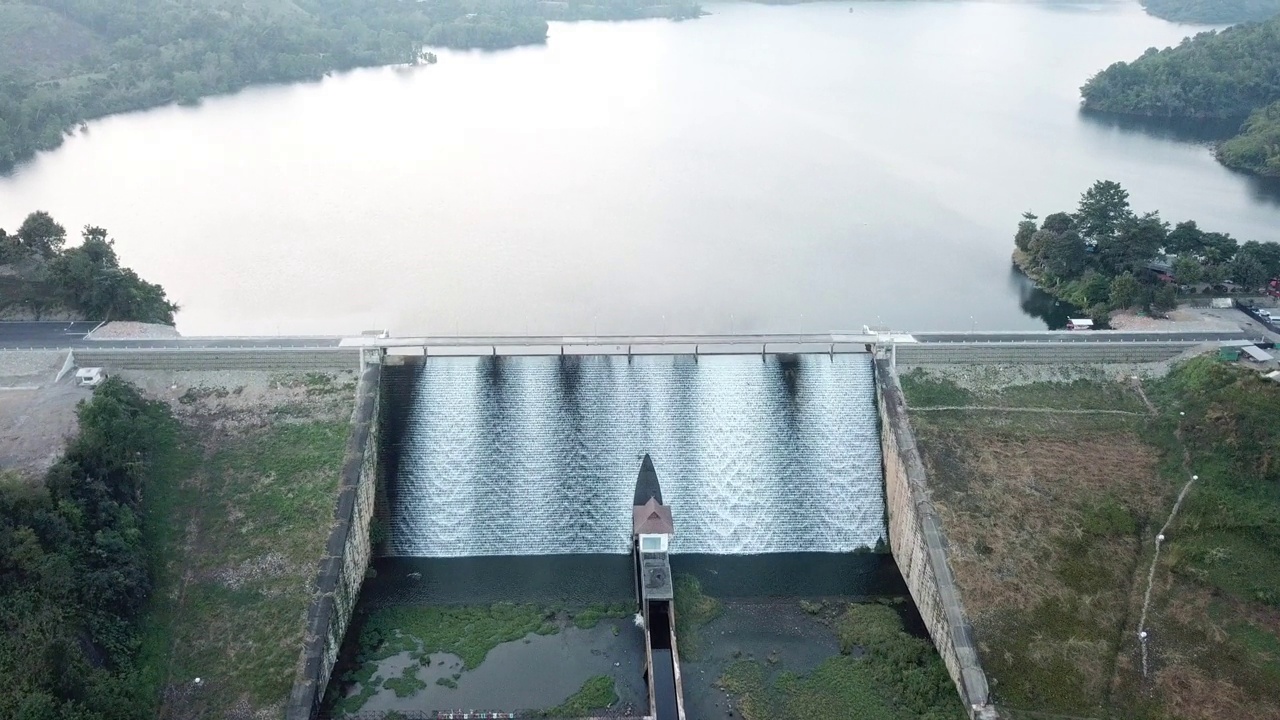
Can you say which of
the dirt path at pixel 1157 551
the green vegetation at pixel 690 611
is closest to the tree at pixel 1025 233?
the dirt path at pixel 1157 551

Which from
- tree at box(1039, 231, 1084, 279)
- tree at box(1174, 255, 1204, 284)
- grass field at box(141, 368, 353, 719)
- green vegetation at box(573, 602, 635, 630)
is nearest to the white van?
grass field at box(141, 368, 353, 719)

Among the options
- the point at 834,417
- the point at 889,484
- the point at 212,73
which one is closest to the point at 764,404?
the point at 834,417

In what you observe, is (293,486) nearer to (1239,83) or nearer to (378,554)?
(378,554)

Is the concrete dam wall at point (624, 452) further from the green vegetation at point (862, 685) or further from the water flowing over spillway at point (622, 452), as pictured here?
the green vegetation at point (862, 685)

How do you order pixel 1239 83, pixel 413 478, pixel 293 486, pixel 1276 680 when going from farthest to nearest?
pixel 1239 83
pixel 413 478
pixel 293 486
pixel 1276 680

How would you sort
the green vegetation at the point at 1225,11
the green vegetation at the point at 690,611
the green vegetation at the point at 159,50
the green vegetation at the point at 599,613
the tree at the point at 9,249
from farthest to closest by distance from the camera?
the green vegetation at the point at 1225,11, the green vegetation at the point at 159,50, the tree at the point at 9,249, the green vegetation at the point at 599,613, the green vegetation at the point at 690,611
